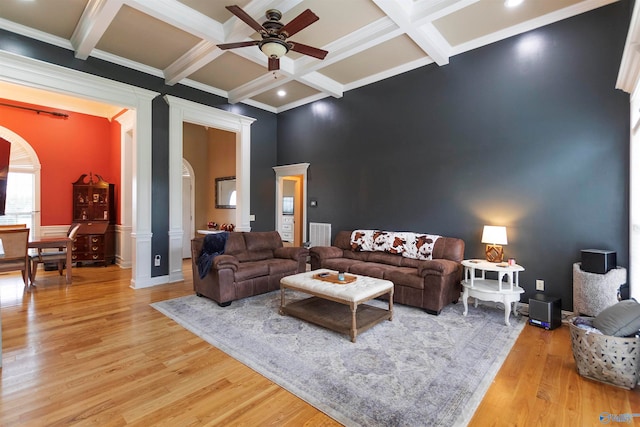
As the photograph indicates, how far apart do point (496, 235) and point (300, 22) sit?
3230 mm

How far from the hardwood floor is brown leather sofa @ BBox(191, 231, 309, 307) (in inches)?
30.6

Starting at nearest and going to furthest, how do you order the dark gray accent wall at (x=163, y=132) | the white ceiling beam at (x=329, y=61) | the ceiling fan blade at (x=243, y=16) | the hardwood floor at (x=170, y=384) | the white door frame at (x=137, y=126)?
the hardwood floor at (x=170, y=384) < the ceiling fan blade at (x=243, y=16) < the white ceiling beam at (x=329, y=61) < the dark gray accent wall at (x=163, y=132) < the white door frame at (x=137, y=126)

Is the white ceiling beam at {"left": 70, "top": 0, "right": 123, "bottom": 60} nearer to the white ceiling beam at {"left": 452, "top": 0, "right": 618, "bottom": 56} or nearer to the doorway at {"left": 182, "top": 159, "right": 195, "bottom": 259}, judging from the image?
the doorway at {"left": 182, "top": 159, "right": 195, "bottom": 259}

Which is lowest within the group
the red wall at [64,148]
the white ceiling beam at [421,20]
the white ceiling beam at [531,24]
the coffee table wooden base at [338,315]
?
the coffee table wooden base at [338,315]

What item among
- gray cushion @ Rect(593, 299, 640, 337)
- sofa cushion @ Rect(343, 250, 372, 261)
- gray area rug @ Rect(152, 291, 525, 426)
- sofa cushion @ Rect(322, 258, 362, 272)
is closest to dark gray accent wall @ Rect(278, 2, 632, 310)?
sofa cushion @ Rect(343, 250, 372, 261)

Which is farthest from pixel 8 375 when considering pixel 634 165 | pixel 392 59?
pixel 634 165

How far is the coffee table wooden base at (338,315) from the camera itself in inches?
119

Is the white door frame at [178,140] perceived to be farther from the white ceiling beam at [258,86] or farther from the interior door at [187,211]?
the interior door at [187,211]

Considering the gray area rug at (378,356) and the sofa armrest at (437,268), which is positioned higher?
the sofa armrest at (437,268)

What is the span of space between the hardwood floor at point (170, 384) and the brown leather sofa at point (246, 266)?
78 centimetres

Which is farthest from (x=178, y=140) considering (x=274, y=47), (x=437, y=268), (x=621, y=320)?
(x=621, y=320)

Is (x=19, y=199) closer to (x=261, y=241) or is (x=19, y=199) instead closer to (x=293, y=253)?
(x=261, y=241)

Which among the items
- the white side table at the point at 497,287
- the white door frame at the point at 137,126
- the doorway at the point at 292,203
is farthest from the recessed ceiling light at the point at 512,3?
the white door frame at the point at 137,126

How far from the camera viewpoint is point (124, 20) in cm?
372
